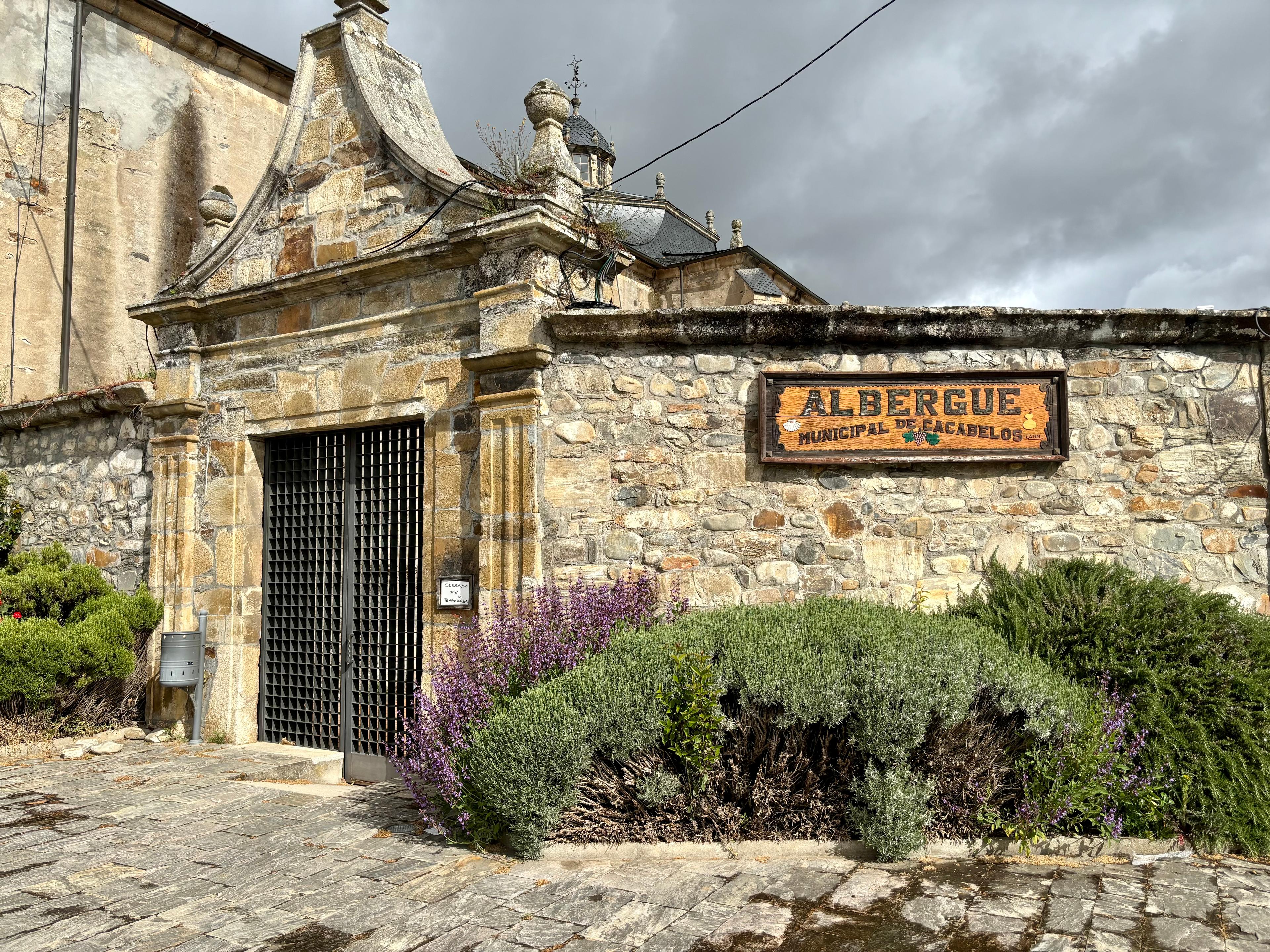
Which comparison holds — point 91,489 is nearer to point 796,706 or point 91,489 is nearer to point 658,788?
point 658,788

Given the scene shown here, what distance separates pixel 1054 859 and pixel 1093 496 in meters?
2.25

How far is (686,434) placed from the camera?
18.6 feet

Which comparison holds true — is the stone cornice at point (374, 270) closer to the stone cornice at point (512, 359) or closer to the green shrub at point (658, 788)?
the stone cornice at point (512, 359)

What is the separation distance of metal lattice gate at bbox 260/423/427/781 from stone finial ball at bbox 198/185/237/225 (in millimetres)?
2032

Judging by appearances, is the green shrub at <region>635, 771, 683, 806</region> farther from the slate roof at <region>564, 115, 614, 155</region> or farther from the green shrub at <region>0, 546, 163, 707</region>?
the slate roof at <region>564, 115, 614, 155</region>

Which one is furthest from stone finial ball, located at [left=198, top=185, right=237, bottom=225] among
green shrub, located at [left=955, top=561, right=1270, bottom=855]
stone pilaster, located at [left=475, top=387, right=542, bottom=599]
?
green shrub, located at [left=955, top=561, right=1270, bottom=855]

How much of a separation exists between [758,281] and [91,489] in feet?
45.0

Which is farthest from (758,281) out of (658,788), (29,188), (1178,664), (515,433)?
(658,788)

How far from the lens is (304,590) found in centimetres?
695

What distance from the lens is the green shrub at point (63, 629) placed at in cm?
690

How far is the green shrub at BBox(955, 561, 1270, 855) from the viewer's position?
4.14m

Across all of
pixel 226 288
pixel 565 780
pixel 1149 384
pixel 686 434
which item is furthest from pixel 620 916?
pixel 226 288

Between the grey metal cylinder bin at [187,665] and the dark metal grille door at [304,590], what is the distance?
45cm

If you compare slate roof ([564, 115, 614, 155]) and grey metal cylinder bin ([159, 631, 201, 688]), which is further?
slate roof ([564, 115, 614, 155])
